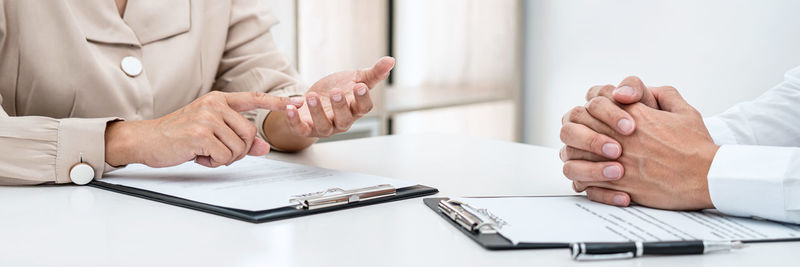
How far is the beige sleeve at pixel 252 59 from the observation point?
1.44 metres

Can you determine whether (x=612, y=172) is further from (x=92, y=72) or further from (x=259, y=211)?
(x=92, y=72)

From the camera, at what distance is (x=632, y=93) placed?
894 mm

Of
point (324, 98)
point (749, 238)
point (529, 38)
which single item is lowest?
point (749, 238)

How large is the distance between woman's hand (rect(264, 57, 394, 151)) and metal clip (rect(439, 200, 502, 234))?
287 millimetres

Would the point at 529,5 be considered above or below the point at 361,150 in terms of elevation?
above

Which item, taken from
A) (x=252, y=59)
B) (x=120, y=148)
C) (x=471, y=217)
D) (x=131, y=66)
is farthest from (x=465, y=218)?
(x=252, y=59)

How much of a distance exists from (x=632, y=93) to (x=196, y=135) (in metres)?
0.58

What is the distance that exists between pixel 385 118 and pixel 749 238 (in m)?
1.92

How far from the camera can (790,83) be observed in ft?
3.69

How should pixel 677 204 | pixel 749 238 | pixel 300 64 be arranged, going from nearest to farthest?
pixel 749 238 → pixel 677 204 → pixel 300 64

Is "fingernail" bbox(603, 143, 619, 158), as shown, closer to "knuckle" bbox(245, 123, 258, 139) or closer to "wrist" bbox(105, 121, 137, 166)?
"knuckle" bbox(245, 123, 258, 139)

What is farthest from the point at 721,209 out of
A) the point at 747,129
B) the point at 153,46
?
the point at 153,46

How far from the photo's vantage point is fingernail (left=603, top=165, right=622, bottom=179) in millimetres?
830

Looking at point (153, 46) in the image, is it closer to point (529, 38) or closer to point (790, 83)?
point (790, 83)
